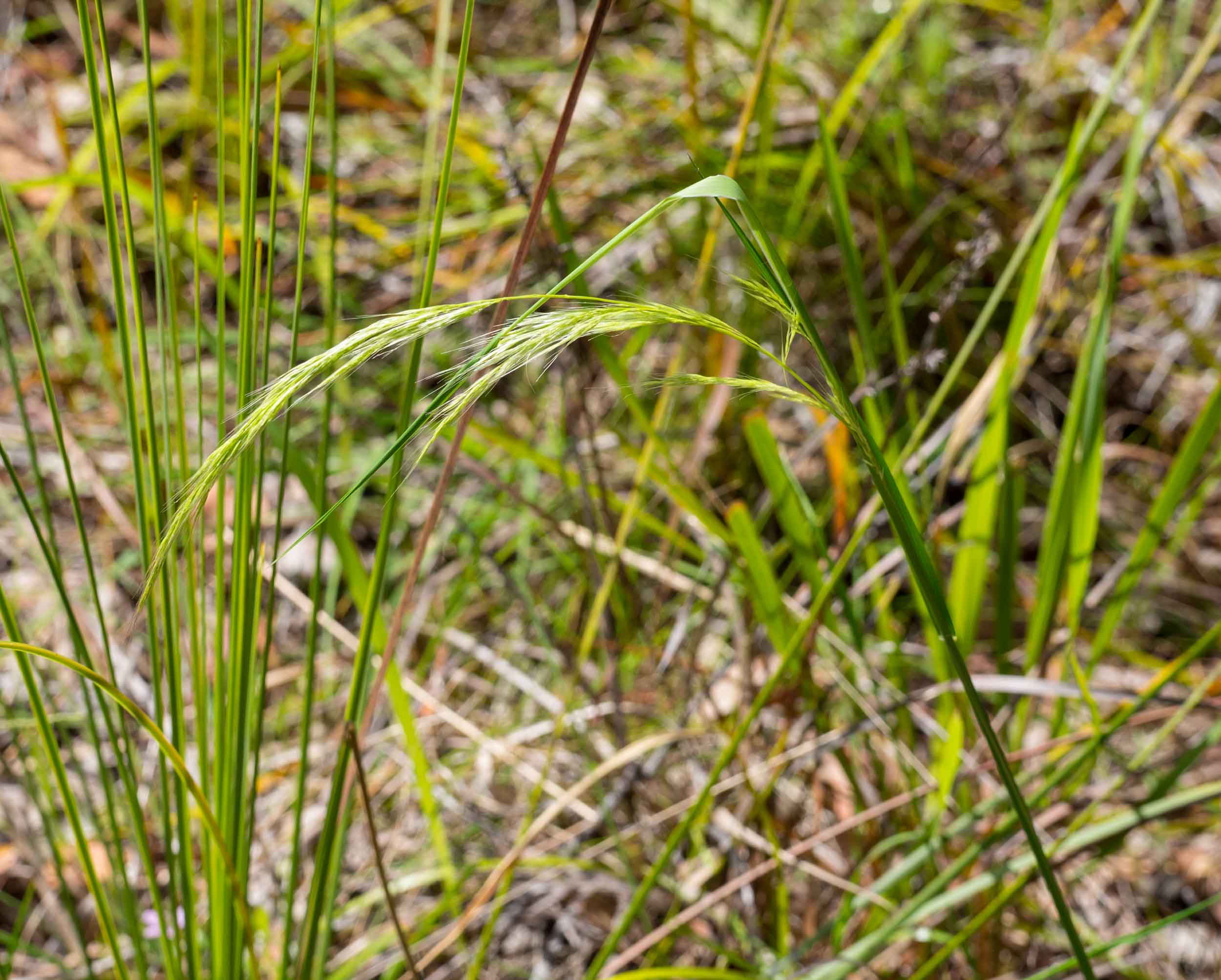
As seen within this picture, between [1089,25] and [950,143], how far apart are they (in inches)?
17.7

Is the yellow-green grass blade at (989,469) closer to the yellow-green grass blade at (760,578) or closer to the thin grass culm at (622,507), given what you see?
the thin grass culm at (622,507)

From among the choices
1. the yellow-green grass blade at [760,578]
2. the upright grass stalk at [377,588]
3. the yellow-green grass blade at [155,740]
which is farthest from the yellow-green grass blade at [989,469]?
the yellow-green grass blade at [155,740]

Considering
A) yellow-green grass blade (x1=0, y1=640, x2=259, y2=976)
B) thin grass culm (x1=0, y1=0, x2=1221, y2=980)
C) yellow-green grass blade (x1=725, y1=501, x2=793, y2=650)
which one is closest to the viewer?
yellow-green grass blade (x1=0, y1=640, x2=259, y2=976)

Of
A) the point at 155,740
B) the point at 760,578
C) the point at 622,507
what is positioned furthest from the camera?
the point at 622,507

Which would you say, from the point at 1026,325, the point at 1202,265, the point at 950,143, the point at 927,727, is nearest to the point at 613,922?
the point at 927,727

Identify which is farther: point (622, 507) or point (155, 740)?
point (622, 507)

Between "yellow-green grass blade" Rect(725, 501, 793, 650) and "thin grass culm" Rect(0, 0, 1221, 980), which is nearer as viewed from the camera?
"thin grass culm" Rect(0, 0, 1221, 980)

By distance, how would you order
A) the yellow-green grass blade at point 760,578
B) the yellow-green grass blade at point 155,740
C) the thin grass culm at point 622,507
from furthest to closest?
1. the yellow-green grass blade at point 760,578
2. the thin grass culm at point 622,507
3. the yellow-green grass blade at point 155,740

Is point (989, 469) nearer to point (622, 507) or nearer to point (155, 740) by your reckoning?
point (622, 507)

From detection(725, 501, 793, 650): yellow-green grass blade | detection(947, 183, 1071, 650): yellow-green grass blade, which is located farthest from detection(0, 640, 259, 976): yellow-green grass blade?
detection(947, 183, 1071, 650): yellow-green grass blade

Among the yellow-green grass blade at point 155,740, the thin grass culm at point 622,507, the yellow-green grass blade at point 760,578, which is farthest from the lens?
the yellow-green grass blade at point 760,578

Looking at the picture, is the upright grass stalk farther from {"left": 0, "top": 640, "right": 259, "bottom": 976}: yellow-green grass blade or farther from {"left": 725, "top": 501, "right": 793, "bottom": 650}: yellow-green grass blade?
{"left": 725, "top": 501, "right": 793, "bottom": 650}: yellow-green grass blade

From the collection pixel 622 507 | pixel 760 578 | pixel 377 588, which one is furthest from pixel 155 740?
pixel 622 507

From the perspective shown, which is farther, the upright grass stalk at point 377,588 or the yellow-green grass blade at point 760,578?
the yellow-green grass blade at point 760,578
